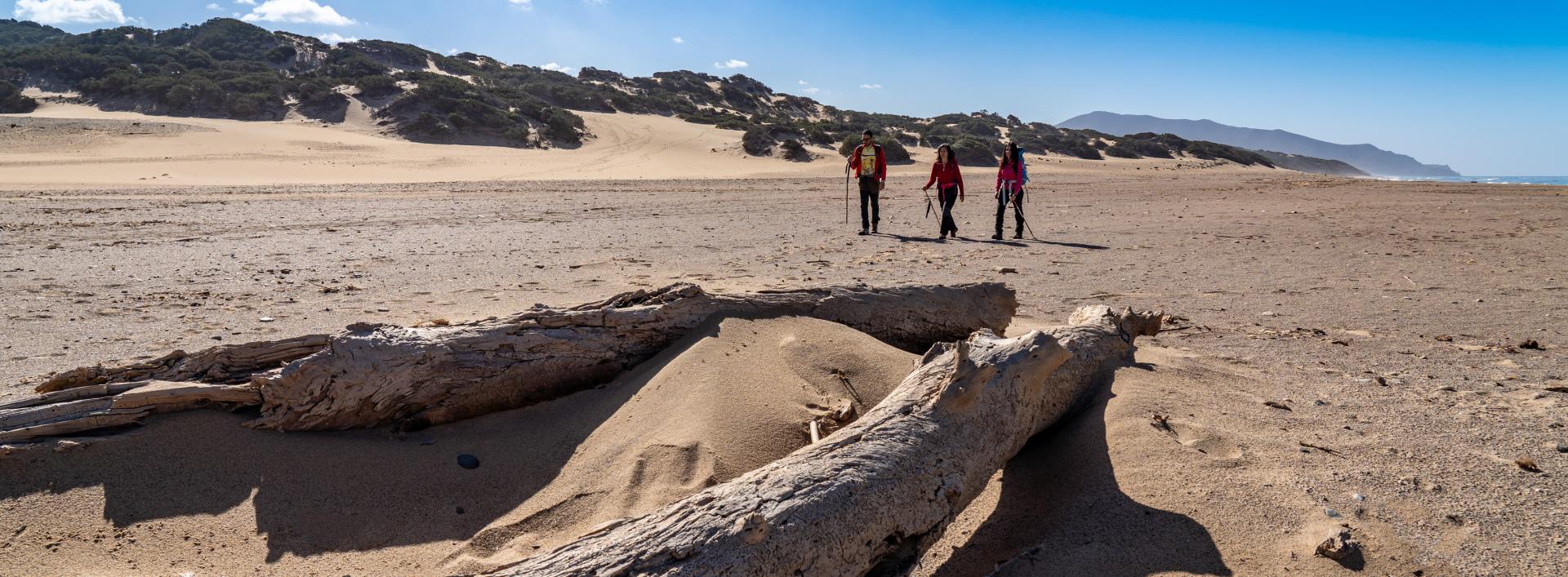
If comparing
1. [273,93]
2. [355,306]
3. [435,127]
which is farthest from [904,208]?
[273,93]

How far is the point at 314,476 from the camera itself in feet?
11.7

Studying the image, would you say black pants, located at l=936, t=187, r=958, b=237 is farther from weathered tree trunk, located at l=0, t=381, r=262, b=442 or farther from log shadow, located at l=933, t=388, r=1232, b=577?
weathered tree trunk, located at l=0, t=381, r=262, b=442

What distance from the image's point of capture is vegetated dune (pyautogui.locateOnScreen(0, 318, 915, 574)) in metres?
3.11

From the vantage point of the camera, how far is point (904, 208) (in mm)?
A: 16484

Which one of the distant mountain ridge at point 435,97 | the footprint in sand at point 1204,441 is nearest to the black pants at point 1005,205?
the footprint in sand at point 1204,441

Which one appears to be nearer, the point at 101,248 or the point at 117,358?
the point at 117,358

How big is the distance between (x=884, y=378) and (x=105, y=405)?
137 inches

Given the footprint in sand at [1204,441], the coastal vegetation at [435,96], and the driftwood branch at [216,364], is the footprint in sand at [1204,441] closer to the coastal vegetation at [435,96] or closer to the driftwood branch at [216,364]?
the driftwood branch at [216,364]

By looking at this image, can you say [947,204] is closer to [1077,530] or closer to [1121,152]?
[1077,530]

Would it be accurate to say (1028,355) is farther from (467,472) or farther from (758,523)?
(467,472)

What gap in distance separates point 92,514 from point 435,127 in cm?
2839

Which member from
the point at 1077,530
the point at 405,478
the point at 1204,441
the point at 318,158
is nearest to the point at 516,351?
the point at 405,478

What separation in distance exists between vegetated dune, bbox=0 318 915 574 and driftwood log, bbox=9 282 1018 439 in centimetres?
11

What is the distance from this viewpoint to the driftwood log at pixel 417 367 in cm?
367
